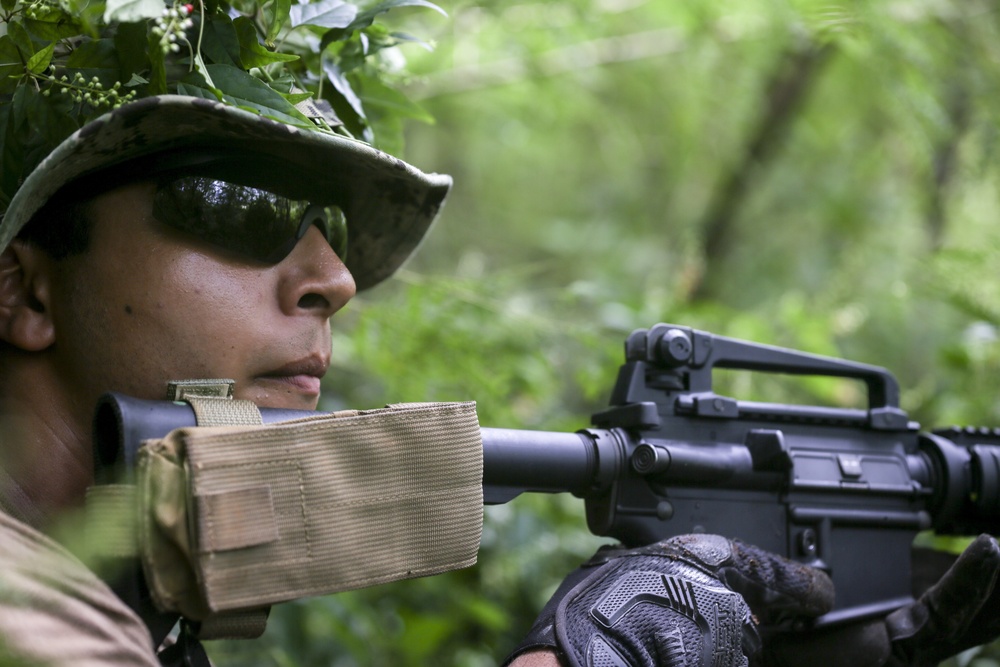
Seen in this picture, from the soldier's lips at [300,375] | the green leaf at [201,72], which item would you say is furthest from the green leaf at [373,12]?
the soldier's lips at [300,375]

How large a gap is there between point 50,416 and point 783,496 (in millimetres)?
1637

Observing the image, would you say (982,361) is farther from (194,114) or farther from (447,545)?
(194,114)

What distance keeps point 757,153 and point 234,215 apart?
4794 millimetres

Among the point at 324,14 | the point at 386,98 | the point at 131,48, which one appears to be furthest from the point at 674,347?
the point at 131,48

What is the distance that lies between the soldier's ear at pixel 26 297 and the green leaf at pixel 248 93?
0.48 m

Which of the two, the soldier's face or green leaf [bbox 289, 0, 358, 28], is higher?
green leaf [bbox 289, 0, 358, 28]

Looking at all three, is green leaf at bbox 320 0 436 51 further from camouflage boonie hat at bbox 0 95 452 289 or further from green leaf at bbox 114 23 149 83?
green leaf at bbox 114 23 149 83

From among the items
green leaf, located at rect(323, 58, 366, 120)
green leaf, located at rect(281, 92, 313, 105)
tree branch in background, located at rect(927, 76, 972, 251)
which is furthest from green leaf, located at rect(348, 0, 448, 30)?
tree branch in background, located at rect(927, 76, 972, 251)

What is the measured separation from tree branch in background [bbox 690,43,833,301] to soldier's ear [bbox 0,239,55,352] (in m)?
4.47

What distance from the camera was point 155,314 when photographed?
1622 mm

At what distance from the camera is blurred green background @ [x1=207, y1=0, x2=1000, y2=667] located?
328 cm

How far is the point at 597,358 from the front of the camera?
10.7 ft

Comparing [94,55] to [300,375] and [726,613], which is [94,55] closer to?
[300,375]

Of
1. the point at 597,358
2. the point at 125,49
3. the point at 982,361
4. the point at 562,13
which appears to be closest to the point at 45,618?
the point at 125,49
